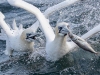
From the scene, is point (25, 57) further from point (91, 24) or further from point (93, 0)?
point (93, 0)

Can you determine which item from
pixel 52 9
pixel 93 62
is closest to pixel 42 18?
pixel 52 9

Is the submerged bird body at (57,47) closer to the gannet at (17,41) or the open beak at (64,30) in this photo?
the open beak at (64,30)

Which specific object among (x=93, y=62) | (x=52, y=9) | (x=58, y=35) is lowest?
(x=93, y=62)

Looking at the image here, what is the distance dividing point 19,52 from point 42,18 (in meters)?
1.20

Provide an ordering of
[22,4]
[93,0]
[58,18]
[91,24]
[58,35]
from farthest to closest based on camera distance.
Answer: [93,0], [58,18], [91,24], [22,4], [58,35]

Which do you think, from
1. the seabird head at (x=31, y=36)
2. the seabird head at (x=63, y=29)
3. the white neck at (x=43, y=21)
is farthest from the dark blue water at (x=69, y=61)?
the seabird head at (x=63, y=29)

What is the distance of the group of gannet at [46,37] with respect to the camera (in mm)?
9680

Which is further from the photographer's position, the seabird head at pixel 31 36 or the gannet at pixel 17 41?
the gannet at pixel 17 41

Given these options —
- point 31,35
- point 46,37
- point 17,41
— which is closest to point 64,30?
point 46,37

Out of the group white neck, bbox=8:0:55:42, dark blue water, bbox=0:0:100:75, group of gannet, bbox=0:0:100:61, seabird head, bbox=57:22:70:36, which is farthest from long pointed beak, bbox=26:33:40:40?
seabird head, bbox=57:22:70:36

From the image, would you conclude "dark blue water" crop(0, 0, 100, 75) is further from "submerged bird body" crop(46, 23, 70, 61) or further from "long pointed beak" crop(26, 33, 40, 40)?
"long pointed beak" crop(26, 33, 40, 40)

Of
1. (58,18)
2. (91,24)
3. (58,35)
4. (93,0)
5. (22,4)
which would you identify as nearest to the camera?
(58,35)

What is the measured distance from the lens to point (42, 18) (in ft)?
34.6

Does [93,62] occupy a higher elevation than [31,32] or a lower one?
lower
